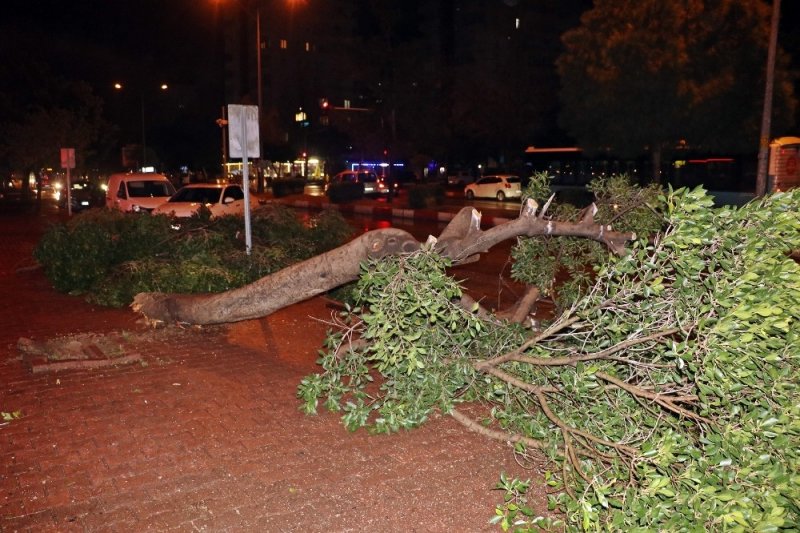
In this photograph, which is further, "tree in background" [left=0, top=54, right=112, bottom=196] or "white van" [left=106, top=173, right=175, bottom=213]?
"tree in background" [left=0, top=54, right=112, bottom=196]

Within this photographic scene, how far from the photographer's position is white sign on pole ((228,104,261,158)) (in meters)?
9.92

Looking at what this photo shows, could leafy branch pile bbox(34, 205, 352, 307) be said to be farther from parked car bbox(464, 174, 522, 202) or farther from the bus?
parked car bbox(464, 174, 522, 202)

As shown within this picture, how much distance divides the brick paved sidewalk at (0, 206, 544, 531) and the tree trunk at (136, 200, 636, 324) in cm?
61

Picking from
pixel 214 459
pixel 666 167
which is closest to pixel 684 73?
pixel 666 167

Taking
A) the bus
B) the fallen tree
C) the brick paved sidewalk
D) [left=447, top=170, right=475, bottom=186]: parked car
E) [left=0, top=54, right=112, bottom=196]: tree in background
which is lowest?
the brick paved sidewalk

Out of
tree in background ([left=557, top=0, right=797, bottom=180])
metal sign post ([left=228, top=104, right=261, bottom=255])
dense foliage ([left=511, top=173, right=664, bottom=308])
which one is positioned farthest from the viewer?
tree in background ([left=557, top=0, right=797, bottom=180])

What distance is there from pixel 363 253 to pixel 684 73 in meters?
21.5

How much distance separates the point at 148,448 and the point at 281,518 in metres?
1.47

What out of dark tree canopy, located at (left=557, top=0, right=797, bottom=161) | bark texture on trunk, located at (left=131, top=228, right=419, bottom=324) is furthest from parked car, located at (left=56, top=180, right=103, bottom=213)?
bark texture on trunk, located at (left=131, top=228, right=419, bottom=324)

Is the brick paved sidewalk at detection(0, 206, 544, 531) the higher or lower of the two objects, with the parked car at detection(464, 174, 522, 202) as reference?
lower

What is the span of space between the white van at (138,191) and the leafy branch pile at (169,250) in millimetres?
8009

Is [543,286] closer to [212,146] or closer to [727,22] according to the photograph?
[727,22]

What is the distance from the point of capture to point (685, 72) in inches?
949

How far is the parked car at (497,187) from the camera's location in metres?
37.1
